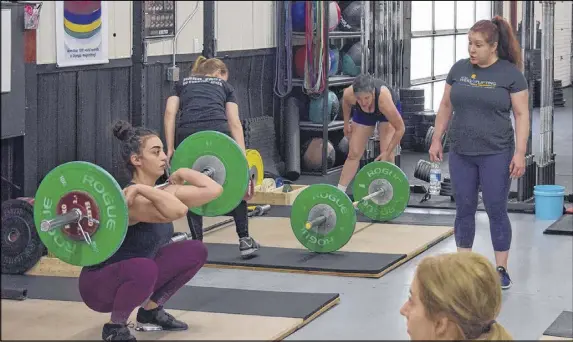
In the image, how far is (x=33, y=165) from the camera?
183 inches

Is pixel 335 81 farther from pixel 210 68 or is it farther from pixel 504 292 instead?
pixel 504 292

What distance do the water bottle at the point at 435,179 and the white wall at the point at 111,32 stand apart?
6.75 feet

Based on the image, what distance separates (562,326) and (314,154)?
3930 mm

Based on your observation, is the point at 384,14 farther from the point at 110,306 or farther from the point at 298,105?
the point at 110,306

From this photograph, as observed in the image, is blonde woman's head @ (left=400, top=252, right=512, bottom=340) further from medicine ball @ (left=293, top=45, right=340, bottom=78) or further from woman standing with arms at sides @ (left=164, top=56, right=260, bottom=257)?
medicine ball @ (left=293, top=45, right=340, bottom=78)

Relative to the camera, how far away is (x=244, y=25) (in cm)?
699

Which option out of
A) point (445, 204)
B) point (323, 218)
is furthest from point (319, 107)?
point (323, 218)

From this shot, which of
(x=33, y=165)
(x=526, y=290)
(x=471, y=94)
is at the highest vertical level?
(x=471, y=94)

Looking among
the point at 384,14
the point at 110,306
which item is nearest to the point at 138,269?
the point at 110,306

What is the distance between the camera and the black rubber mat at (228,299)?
3.65 metres

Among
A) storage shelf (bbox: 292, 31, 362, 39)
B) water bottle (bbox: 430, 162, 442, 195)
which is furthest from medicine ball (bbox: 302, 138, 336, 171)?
water bottle (bbox: 430, 162, 442, 195)

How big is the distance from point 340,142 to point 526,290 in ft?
12.2

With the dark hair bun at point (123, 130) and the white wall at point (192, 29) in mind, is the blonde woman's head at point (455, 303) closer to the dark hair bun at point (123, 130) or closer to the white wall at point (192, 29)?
the dark hair bun at point (123, 130)

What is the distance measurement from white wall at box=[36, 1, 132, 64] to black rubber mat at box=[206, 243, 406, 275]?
128 cm
